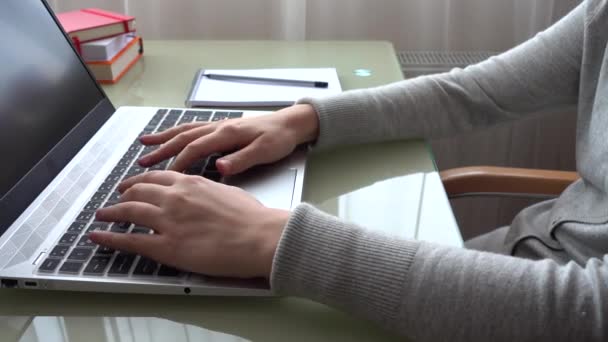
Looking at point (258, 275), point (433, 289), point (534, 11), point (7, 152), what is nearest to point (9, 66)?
point (7, 152)

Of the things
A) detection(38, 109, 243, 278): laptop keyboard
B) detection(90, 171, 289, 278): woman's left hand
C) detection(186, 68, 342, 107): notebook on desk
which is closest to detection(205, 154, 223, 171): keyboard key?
detection(38, 109, 243, 278): laptop keyboard

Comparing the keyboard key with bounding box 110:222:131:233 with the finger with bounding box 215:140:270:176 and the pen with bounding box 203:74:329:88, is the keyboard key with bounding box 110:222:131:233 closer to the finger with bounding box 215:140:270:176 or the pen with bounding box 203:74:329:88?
the finger with bounding box 215:140:270:176

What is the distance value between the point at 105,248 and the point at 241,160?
19cm

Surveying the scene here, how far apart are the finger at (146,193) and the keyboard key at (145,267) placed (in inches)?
2.1

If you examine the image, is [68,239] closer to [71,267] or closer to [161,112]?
[71,267]

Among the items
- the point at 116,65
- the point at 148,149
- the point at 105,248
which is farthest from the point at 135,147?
the point at 116,65

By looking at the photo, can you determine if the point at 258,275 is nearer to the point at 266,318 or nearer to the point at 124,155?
the point at 266,318

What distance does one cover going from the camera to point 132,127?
78 centimetres

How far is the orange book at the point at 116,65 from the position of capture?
99 cm

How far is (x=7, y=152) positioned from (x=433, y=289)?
1.43 feet

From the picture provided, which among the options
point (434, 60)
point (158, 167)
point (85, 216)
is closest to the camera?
point (85, 216)

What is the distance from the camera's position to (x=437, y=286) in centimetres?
46

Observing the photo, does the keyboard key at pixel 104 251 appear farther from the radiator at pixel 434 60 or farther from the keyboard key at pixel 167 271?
the radiator at pixel 434 60

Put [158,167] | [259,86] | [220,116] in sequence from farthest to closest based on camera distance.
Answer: [259,86], [220,116], [158,167]
